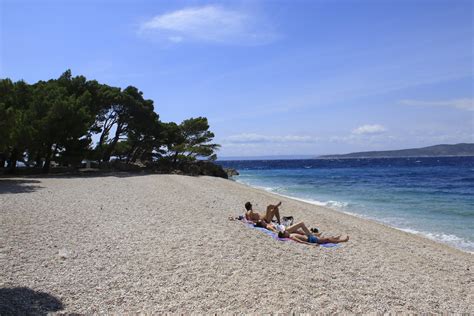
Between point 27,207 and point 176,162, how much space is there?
2826 centimetres

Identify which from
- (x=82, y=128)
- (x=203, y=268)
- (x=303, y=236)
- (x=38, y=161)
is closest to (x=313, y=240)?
(x=303, y=236)

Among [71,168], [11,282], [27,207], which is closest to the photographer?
[11,282]

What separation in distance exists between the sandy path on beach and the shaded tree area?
1450cm

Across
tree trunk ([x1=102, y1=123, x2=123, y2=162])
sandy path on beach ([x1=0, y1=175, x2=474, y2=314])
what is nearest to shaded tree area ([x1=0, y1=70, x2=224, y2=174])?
tree trunk ([x1=102, y1=123, x2=123, y2=162])

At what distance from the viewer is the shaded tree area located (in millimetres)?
25372

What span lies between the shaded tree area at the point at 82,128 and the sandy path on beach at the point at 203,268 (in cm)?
1450

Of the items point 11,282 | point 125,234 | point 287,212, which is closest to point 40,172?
point 287,212

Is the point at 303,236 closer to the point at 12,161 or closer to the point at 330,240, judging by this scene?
the point at 330,240

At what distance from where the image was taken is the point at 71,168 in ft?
108

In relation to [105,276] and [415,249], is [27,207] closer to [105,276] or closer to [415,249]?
[105,276]

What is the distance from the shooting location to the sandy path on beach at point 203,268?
17.0 ft

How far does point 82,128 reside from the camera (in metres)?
27.5

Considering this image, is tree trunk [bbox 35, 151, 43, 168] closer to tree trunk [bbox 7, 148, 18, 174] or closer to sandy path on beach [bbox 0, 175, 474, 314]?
tree trunk [bbox 7, 148, 18, 174]

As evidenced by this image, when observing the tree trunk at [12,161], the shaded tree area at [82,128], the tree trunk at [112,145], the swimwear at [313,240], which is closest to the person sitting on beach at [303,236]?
the swimwear at [313,240]
